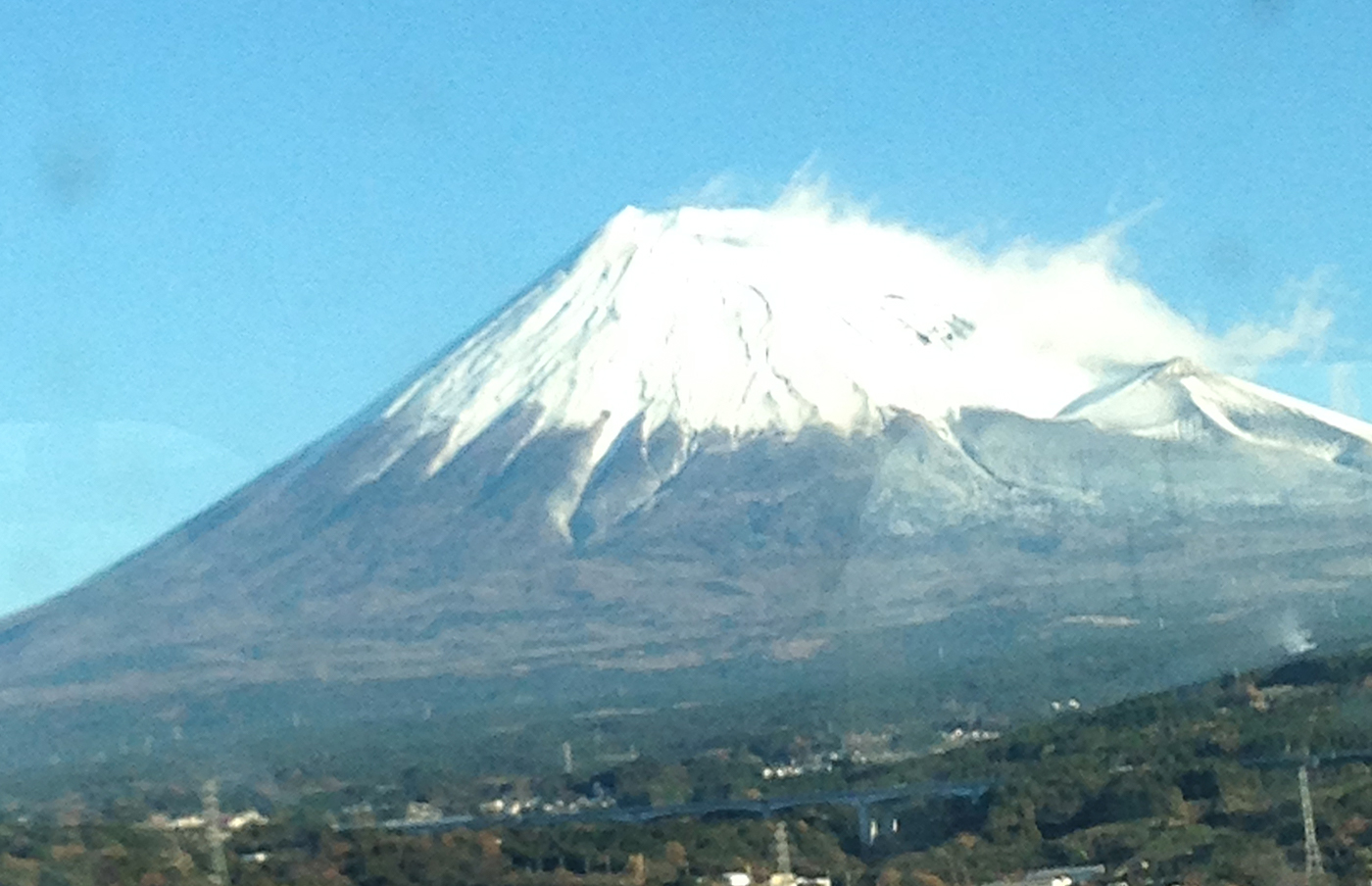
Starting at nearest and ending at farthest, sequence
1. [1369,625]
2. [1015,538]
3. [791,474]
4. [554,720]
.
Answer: [1369,625] → [554,720] → [1015,538] → [791,474]

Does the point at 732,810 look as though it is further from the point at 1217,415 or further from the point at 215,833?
the point at 1217,415

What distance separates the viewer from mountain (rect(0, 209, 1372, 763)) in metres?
105

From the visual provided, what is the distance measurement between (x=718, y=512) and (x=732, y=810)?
223 feet

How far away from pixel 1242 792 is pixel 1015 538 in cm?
6154

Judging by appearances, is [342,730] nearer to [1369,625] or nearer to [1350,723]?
[1369,625]

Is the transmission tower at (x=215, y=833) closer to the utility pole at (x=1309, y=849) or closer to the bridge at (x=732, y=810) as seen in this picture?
the bridge at (x=732, y=810)

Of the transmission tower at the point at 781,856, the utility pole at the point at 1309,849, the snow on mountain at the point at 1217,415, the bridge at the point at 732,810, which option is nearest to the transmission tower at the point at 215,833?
the bridge at the point at 732,810

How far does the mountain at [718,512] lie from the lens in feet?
346

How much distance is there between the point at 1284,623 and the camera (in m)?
88.6

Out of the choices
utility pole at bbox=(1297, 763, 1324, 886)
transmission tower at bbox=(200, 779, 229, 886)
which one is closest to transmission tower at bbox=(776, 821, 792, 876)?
utility pole at bbox=(1297, 763, 1324, 886)

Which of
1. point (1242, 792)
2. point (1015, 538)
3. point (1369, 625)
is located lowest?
point (1242, 792)

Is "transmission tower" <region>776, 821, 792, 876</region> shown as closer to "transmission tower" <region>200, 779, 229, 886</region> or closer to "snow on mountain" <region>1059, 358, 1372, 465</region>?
"transmission tower" <region>200, 779, 229, 886</region>

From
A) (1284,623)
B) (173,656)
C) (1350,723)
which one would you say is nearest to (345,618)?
(173,656)

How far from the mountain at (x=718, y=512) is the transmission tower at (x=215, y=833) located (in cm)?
2659
